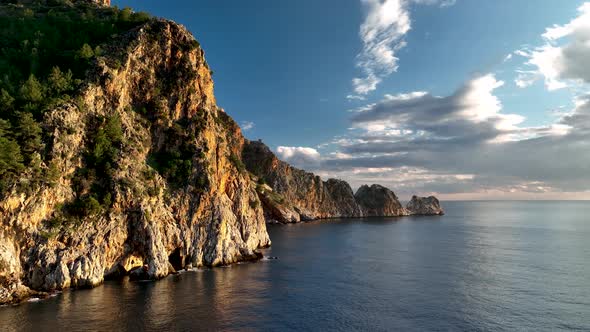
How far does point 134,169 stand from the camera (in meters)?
69.4

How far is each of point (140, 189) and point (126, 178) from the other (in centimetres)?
340

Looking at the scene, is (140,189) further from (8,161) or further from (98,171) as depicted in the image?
(8,161)

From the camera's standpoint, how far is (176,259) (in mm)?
70812

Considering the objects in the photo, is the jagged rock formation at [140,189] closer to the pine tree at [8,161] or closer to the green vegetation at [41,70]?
the green vegetation at [41,70]

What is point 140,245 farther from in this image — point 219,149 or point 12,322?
point 219,149

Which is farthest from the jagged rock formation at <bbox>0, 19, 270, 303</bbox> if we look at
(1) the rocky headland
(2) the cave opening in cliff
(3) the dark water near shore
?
(3) the dark water near shore

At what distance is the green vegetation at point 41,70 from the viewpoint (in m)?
55.3

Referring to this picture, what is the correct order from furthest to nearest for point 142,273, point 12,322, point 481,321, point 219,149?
1. point 219,149
2. point 142,273
3. point 481,321
4. point 12,322

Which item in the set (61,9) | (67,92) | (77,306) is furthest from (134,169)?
(61,9)

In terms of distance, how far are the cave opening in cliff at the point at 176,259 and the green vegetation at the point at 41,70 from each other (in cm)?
1825

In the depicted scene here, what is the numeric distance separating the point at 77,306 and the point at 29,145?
28.4 m

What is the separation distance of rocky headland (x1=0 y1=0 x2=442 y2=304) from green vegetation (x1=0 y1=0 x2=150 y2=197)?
0.38m

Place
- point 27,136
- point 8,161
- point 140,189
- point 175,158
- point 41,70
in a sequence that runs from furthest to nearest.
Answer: point 175,158 → point 41,70 → point 140,189 → point 27,136 → point 8,161

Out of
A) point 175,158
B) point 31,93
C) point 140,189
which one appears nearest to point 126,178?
point 140,189
